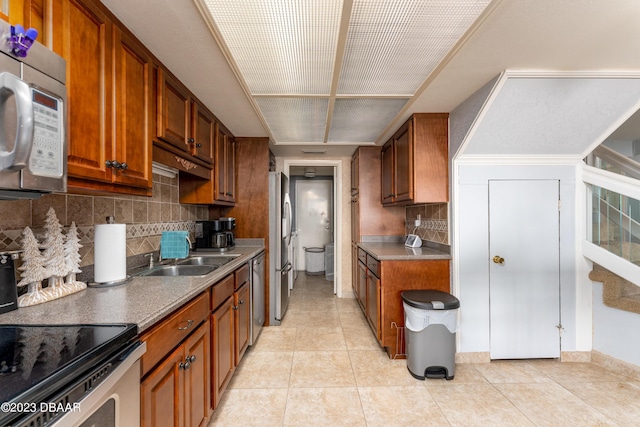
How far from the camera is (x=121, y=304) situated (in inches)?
44.5

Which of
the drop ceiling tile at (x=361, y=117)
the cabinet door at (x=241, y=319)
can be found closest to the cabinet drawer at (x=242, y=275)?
the cabinet door at (x=241, y=319)

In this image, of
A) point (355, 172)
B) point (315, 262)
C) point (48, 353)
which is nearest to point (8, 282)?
point (48, 353)

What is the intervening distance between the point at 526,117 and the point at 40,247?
304 centimetres

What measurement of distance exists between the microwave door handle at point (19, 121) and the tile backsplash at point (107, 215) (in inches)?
22.5

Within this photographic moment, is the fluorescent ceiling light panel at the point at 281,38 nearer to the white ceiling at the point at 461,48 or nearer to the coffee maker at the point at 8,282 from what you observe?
the white ceiling at the point at 461,48

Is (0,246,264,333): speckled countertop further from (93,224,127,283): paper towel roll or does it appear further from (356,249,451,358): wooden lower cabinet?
(356,249,451,358): wooden lower cabinet

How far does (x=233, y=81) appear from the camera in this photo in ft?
6.19

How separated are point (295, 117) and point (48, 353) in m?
2.30

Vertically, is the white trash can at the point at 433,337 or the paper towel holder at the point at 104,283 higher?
the paper towel holder at the point at 104,283

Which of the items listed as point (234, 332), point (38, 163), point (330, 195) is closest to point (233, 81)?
point (38, 163)

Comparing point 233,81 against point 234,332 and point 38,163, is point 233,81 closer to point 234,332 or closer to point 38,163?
point 38,163

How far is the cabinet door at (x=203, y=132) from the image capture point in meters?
2.10

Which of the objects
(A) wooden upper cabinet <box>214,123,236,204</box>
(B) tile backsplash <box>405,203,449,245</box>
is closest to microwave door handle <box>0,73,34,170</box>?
(A) wooden upper cabinet <box>214,123,236,204</box>

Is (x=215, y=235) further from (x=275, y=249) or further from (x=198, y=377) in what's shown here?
(x=198, y=377)
